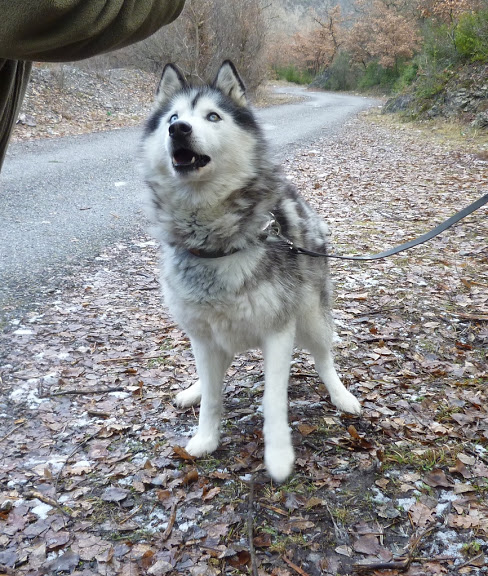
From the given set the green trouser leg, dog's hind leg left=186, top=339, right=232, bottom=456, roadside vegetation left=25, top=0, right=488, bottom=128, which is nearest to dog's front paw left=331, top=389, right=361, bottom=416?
dog's hind leg left=186, top=339, right=232, bottom=456

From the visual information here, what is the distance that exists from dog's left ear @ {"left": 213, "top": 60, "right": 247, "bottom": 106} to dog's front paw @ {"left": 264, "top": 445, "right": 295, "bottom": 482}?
1.78 meters

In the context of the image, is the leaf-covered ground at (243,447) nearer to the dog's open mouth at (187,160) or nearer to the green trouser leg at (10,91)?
the dog's open mouth at (187,160)

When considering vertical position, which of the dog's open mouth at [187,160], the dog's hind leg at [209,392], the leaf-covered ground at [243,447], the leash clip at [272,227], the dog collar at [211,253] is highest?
the dog's open mouth at [187,160]

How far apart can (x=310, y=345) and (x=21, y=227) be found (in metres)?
4.61

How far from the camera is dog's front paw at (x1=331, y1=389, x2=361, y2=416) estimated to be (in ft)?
9.68

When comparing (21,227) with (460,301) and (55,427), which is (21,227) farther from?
(460,301)

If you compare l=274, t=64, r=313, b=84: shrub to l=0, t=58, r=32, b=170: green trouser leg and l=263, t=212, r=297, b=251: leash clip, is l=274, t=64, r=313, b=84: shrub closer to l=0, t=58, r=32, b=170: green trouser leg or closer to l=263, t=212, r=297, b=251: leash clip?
l=263, t=212, r=297, b=251: leash clip

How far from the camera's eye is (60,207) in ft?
23.1

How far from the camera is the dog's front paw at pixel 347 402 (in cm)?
295

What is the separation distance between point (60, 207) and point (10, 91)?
18.9ft

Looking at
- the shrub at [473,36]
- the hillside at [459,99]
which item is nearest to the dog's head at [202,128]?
the hillside at [459,99]

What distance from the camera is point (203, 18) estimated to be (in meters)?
19.3

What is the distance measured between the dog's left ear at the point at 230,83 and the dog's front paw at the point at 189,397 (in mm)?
1691

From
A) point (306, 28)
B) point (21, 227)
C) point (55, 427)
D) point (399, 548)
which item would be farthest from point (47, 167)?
point (306, 28)
